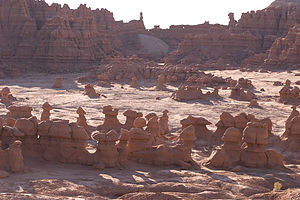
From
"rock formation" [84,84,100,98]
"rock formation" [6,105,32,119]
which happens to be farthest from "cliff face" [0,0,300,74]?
"rock formation" [6,105,32,119]

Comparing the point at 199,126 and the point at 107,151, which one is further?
the point at 199,126

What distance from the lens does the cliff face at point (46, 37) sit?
128 feet

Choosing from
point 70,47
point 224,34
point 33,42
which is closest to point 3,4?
point 33,42

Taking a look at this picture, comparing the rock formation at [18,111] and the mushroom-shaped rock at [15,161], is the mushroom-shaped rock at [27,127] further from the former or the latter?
the rock formation at [18,111]

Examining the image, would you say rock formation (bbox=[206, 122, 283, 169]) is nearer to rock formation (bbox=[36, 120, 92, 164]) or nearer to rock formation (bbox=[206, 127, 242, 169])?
rock formation (bbox=[206, 127, 242, 169])

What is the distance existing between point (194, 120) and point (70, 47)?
26600mm

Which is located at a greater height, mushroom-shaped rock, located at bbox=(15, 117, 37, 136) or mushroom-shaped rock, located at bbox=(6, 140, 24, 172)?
mushroom-shaped rock, located at bbox=(15, 117, 37, 136)

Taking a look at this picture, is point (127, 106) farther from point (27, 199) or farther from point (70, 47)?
point (70, 47)

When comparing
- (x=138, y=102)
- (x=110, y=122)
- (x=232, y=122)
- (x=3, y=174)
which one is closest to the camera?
(x=3, y=174)

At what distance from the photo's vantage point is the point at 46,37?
39.9m

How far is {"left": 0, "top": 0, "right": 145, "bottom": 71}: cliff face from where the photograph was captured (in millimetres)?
39094

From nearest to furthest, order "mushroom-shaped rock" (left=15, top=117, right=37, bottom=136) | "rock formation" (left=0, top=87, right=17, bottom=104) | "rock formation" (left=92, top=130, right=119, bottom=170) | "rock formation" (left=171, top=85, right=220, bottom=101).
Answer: "rock formation" (left=92, top=130, right=119, bottom=170) → "mushroom-shaped rock" (left=15, top=117, right=37, bottom=136) → "rock formation" (left=0, top=87, right=17, bottom=104) → "rock formation" (left=171, top=85, right=220, bottom=101)

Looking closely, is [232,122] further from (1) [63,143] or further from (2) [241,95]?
(2) [241,95]

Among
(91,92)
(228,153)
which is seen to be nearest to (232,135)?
(228,153)
